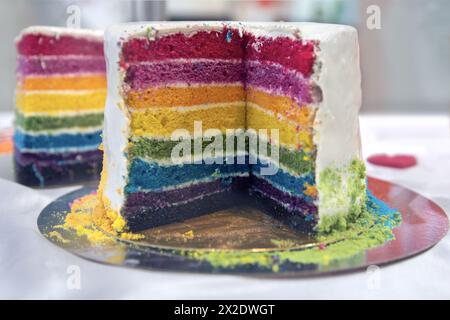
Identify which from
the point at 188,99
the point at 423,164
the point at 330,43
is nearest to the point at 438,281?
the point at 330,43

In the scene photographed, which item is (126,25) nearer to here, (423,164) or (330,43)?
(330,43)

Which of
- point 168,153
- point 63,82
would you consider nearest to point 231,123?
point 168,153

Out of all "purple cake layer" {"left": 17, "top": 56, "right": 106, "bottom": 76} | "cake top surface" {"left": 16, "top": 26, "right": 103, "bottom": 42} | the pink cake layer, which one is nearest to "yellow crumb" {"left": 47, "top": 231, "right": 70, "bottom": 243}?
the pink cake layer

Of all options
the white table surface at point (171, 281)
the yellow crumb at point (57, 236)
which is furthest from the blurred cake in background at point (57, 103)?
the yellow crumb at point (57, 236)

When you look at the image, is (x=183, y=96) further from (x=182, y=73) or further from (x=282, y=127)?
(x=282, y=127)

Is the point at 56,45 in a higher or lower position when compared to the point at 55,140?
higher
